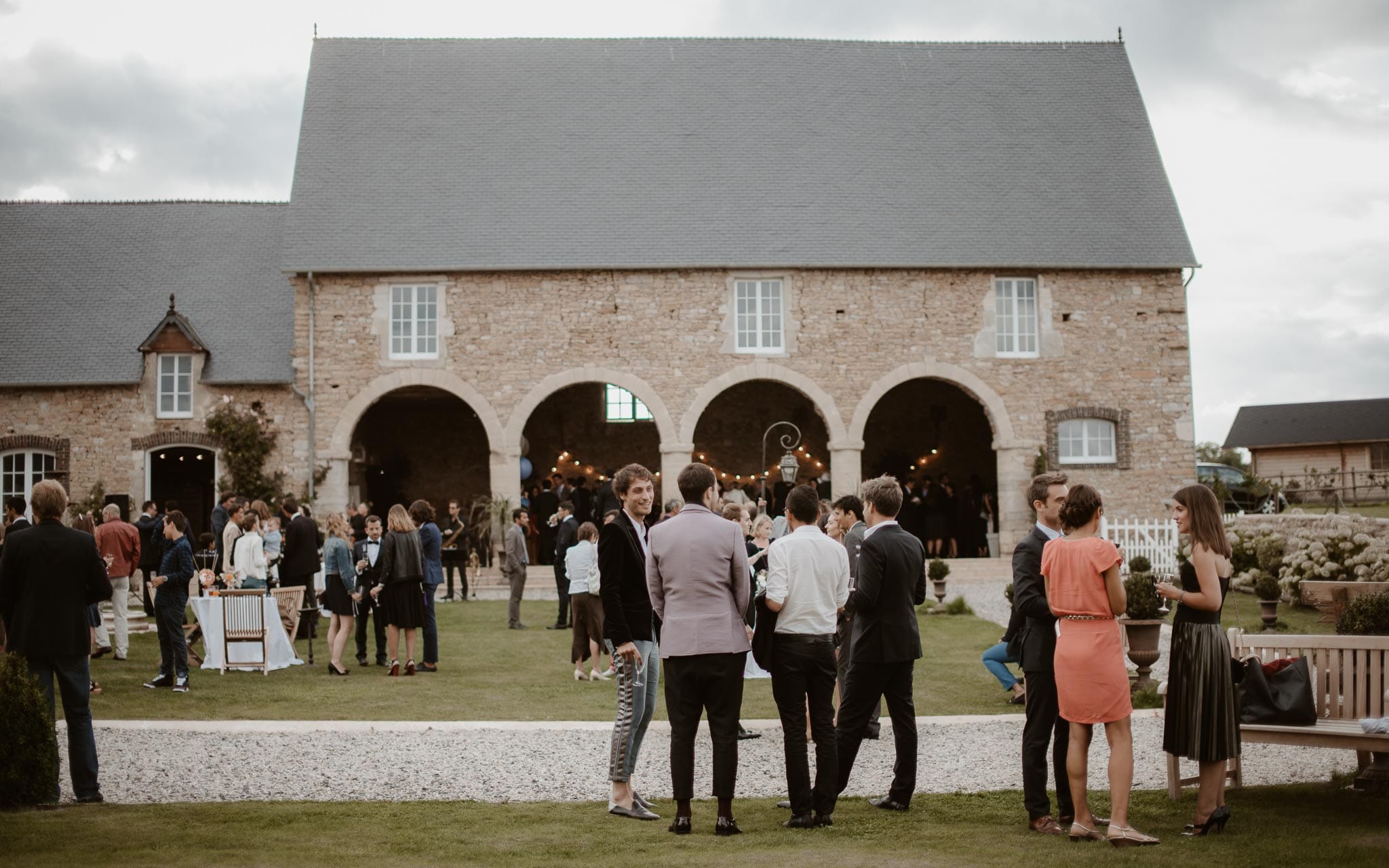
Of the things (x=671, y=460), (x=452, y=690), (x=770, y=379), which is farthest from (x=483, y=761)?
(x=770, y=379)

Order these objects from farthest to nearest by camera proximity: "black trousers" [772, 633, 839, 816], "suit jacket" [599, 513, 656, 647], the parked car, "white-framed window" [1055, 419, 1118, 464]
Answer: the parked car, "white-framed window" [1055, 419, 1118, 464], "suit jacket" [599, 513, 656, 647], "black trousers" [772, 633, 839, 816]

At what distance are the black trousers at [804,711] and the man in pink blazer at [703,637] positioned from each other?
237 mm

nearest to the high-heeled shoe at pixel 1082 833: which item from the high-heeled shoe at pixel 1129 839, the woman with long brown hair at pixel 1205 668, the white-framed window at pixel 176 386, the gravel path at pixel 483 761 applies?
the high-heeled shoe at pixel 1129 839

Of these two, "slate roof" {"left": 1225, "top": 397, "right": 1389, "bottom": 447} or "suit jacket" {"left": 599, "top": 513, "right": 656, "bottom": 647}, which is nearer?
"suit jacket" {"left": 599, "top": 513, "right": 656, "bottom": 647}

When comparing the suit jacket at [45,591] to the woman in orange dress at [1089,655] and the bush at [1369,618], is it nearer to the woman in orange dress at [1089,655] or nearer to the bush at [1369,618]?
the woman in orange dress at [1089,655]

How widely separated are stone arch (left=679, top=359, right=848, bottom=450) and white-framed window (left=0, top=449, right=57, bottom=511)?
10664mm

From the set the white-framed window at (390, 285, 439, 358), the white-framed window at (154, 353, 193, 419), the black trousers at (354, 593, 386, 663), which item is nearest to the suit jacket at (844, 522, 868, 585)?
the black trousers at (354, 593, 386, 663)

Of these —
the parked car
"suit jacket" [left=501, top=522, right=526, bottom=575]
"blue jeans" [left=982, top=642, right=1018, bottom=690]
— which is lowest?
"blue jeans" [left=982, top=642, right=1018, bottom=690]

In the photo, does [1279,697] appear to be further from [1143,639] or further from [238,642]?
[238,642]

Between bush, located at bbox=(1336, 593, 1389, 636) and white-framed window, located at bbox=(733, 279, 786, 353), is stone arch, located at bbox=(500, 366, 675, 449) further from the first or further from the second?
→ bush, located at bbox=(1336, 593, 1389, 636)

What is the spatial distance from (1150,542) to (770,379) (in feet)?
21.6

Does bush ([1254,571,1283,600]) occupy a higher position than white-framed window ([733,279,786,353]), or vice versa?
white-framed window ([733,279,786,353])

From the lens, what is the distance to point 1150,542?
65.3 feet

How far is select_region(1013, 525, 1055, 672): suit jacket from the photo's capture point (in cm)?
603
